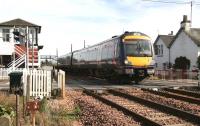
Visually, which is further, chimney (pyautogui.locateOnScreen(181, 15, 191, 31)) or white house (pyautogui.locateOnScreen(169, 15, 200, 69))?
chimney (pyautogui.locateOnScreen(181, 15, 191, 31))

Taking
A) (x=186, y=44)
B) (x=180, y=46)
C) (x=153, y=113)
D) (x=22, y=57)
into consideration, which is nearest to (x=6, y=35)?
(x=22, y=57)

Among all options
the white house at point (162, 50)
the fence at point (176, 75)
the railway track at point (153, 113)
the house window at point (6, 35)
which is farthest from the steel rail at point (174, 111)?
the white house at point (162, 50)

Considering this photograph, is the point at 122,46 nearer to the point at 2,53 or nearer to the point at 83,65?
the point at 83,65

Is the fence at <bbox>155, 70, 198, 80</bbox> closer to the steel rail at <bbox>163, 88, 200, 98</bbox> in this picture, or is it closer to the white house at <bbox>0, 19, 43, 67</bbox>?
the white house at <bbox>0, 19, 43, 67</bbox>

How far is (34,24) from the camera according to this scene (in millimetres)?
46250

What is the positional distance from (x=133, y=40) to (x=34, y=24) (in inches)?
872

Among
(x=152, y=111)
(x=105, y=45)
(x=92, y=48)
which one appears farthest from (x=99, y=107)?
(x=92, y=48)

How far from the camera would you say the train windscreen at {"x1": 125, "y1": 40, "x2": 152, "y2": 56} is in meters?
25.9

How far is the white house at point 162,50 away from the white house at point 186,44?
1.56 m

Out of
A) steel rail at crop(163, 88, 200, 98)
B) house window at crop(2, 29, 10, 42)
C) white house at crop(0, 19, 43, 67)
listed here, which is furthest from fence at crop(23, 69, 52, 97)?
house window at crop(2, 29, 10, 42)

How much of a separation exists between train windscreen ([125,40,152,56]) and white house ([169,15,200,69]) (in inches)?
867

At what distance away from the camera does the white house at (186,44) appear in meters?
48.2

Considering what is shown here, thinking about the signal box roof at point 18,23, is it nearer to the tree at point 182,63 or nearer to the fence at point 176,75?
the fence at point 176,75

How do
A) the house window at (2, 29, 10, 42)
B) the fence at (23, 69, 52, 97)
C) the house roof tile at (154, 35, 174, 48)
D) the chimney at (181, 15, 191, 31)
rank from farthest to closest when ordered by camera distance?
the house roof tile at (154, 35, 174, 48), the chimney at (181, 15, 191, 31), the house window at (2, 29, 10, 42), the fence at (23, 69, 52, 97)
